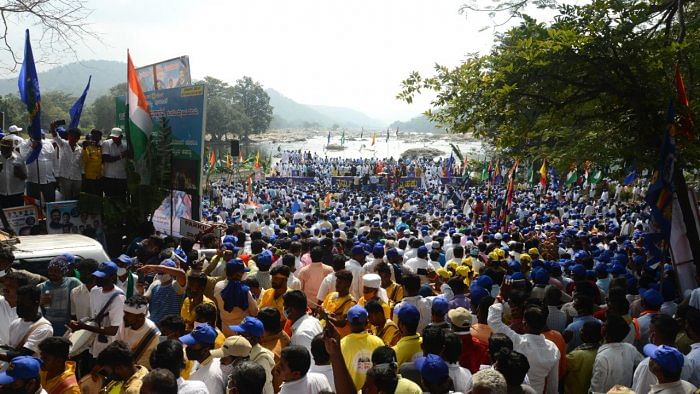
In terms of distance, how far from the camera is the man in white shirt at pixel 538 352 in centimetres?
422

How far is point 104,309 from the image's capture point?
15.1 feet

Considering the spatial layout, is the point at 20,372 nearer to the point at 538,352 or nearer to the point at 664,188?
the point at 538,352

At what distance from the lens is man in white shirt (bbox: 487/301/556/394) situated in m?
4.22

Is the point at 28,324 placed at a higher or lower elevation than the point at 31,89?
lower

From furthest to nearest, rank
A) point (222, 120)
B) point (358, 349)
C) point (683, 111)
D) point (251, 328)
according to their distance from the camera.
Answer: point (222, 120), point (683, 111), point (358, 349), point (251, 328)

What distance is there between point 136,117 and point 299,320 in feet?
22.9

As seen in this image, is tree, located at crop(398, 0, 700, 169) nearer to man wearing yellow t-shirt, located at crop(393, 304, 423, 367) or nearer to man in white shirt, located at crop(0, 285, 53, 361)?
man wearing yellow t-shirt, located at crop(393, 304, 423, 367)

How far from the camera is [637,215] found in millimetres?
16641

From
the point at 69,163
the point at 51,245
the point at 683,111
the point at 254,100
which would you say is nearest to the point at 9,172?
the point at 69,163

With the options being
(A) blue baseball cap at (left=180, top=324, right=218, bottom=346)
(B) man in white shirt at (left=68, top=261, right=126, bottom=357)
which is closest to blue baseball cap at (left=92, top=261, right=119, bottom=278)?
(B) man in white shirt at (left=68, top=261, right=126, bottom=357)

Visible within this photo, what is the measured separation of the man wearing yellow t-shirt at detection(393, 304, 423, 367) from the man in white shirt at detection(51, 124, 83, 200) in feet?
24.1

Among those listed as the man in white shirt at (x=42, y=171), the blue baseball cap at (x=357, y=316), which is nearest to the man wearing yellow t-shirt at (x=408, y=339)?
the blue baseball cap at (x=357, y=316)

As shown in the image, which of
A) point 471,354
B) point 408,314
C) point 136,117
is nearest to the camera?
point 408,314

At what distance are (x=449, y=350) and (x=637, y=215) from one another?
591 inches
